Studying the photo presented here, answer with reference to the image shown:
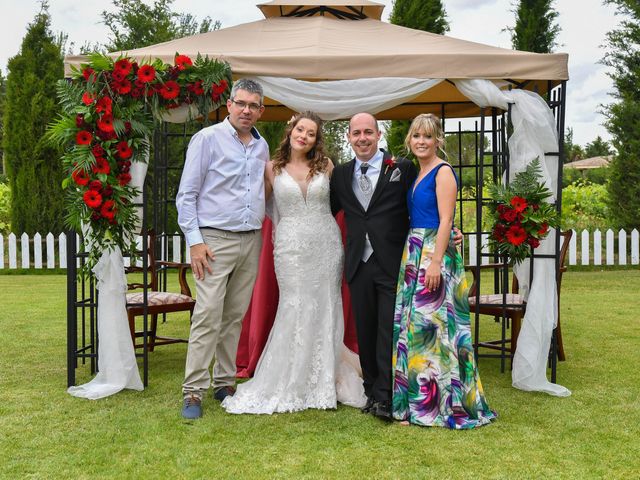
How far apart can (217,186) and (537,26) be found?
11.8 m

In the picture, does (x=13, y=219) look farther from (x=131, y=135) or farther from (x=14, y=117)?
(x=131, y=135)

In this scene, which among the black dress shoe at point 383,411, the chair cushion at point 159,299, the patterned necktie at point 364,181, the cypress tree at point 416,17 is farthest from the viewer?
the cypress tree at point 416,17

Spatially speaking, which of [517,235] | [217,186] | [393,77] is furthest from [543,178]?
[217,186]

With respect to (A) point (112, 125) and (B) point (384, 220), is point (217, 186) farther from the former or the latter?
(B) point (384, 220)

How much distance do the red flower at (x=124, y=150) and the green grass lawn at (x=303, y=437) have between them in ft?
5.13

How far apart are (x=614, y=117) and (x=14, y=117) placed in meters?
11.2

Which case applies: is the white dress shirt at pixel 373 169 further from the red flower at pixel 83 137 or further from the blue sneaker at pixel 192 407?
the red flower at pixel 83 137

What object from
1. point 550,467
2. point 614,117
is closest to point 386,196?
point 550,467

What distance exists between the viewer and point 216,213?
423 cm

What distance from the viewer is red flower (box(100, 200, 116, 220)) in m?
4.57

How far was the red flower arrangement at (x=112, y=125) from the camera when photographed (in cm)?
455

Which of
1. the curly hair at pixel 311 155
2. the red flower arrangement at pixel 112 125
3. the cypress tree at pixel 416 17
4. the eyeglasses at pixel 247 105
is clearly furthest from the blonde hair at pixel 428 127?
the cypress tree at pixel 416 17

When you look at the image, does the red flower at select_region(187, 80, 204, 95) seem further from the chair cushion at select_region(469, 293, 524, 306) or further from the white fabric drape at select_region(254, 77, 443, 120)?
the chair cushion at select_region(469, 293, 524, 306)

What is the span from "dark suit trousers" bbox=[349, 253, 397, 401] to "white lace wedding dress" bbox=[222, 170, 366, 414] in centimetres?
29
